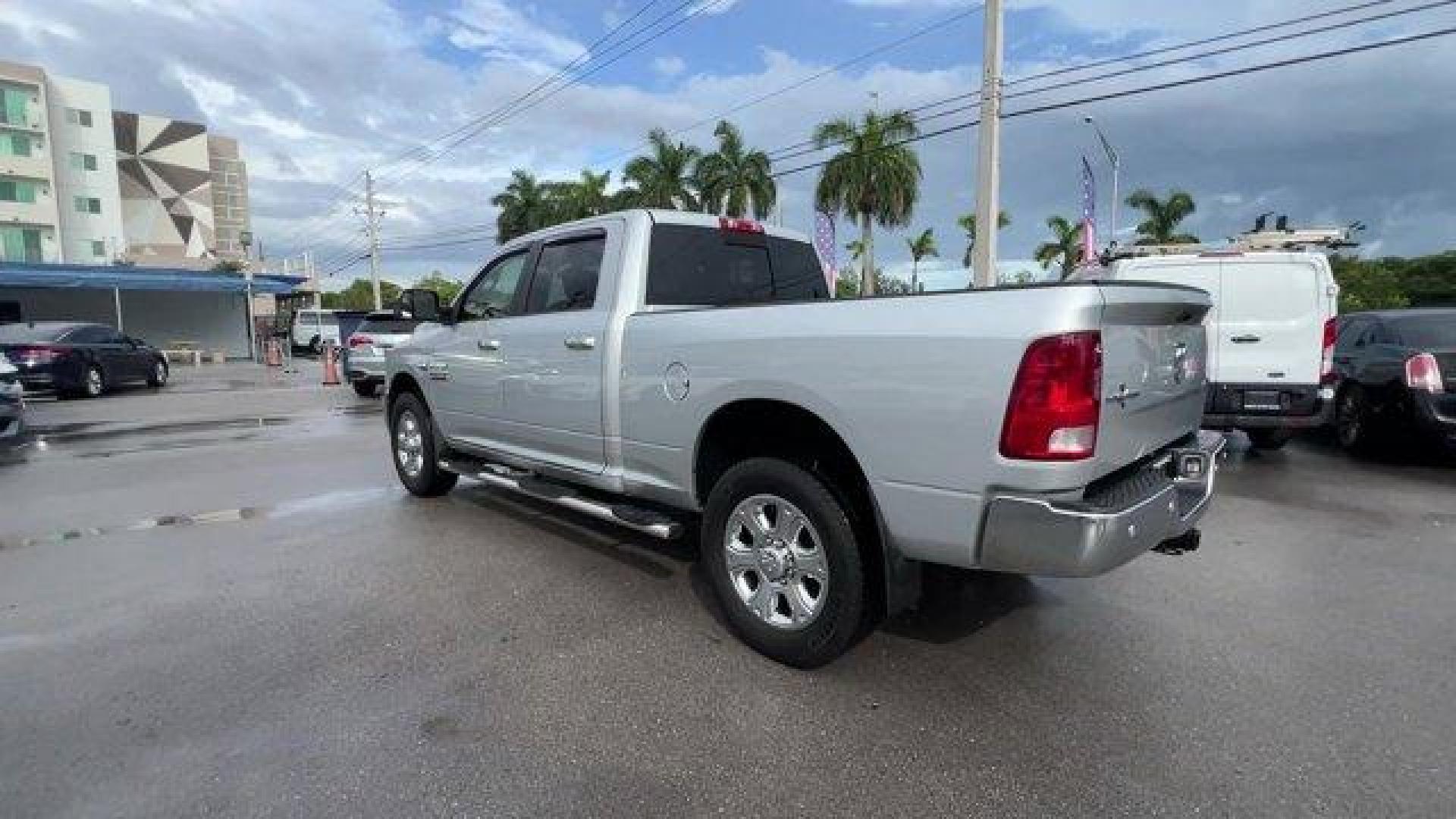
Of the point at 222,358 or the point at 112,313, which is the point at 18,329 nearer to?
the point at 222,358

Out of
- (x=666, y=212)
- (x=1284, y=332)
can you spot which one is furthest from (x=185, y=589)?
(x=1284, y=332)

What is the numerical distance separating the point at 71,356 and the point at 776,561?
18816 mm

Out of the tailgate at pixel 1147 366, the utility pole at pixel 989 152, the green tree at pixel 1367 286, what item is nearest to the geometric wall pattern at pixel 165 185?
the utility pole at pixel 989 152

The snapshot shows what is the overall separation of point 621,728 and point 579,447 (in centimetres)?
194

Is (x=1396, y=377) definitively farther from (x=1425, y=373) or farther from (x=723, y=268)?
(x=723, y=268)

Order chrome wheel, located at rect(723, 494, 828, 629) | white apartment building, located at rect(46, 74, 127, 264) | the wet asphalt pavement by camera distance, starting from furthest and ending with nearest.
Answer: white apartment building, located at rect(46, 74, 127, 264) → chrome wheel, located at rect(723, 494, 828, 629) → the wet asphalt pavement

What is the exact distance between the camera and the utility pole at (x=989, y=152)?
13.6m

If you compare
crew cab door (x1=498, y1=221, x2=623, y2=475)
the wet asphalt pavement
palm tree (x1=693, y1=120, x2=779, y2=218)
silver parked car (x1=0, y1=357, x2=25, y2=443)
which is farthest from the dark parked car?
palm tree (x1=693, y1=120, x2=779, y2=218)

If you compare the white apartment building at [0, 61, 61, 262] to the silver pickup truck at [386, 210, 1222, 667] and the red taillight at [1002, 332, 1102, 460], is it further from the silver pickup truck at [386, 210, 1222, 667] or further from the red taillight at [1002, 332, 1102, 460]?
the red taillight at [1002, 332, 1102, 460]

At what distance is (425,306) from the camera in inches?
233

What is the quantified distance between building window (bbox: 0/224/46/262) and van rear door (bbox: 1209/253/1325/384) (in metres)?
65.7

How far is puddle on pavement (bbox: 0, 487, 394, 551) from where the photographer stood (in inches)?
221

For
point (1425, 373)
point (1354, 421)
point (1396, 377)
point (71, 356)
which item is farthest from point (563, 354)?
point (71, 356)

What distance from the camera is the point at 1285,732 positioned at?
2.88 metres
